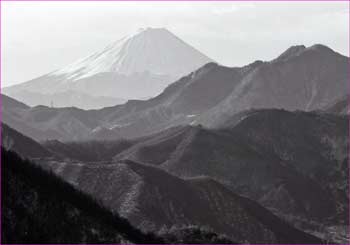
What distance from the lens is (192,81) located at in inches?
7397

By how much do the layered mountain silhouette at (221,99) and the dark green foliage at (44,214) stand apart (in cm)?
11601

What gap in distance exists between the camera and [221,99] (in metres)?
174

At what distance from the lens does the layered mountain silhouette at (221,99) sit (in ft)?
514

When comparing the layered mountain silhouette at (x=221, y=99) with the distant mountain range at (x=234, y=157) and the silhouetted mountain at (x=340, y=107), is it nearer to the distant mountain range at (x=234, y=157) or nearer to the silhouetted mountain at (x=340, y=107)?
the distant mountain range at (x=234, y=157)

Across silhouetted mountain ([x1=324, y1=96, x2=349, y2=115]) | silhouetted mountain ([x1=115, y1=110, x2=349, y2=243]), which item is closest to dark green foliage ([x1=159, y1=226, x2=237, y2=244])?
silhouetted mountain ([x1=115, y1=110, x2=349, y2=243])

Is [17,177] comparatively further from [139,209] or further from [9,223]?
[139,209]

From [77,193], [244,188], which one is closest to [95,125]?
[244,188]

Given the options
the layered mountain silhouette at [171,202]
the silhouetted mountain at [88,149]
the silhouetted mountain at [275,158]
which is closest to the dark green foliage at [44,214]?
the layered mountain silhouette at [171,202]

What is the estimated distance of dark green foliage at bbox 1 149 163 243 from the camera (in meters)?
28.0

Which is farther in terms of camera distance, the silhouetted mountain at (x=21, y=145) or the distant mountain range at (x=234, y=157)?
the silhouetted mountain at (x=21, y=145)

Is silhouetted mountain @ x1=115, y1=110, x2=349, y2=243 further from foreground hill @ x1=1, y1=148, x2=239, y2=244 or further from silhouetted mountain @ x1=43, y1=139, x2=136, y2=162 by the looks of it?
foreground hill @ x1=1, y1=148, x2=239, y2=244

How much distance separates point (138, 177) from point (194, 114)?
9927 centimetres

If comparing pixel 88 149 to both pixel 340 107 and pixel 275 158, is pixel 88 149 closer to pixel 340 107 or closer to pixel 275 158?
pixel 275 158

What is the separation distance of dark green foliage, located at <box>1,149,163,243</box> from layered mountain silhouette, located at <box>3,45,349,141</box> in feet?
381
